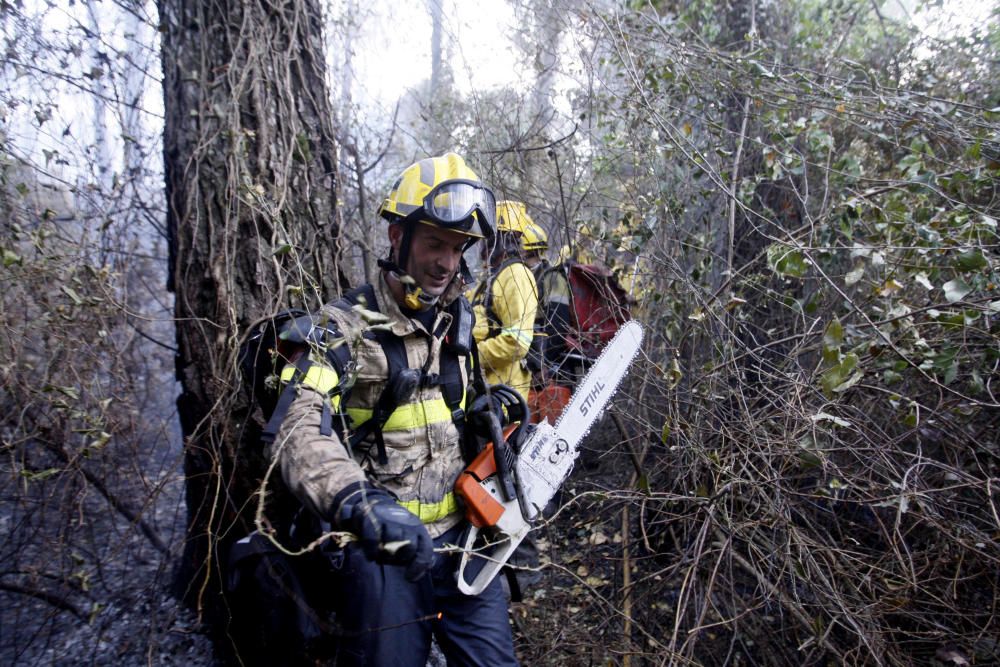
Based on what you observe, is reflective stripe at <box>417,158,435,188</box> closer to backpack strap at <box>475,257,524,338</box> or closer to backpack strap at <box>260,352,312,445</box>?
backpack strap at <box>260,352,312,445</box>

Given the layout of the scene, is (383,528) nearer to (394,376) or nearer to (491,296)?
(394,376)

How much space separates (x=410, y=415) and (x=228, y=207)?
135 cm

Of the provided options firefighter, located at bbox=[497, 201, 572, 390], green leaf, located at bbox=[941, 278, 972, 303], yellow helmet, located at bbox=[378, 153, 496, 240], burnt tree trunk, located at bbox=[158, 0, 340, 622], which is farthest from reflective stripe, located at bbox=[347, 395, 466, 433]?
green leaf, located at bbox=[941, 278, 972, 303]

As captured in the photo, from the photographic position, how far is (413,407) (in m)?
2.08

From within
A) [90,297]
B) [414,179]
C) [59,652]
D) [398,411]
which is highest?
[414,179]

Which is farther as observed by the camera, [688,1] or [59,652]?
[688,1]

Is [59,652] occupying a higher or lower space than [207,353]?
lower

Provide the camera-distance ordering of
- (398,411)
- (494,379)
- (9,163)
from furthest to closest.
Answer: (494,379), (9,163), (398,411)

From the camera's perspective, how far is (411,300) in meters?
2.09

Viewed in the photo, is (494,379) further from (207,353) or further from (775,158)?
(775,158)

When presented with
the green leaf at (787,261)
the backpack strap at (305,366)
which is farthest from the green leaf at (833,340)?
the backpack strap at (305,366)

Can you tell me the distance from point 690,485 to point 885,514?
910 millimetres

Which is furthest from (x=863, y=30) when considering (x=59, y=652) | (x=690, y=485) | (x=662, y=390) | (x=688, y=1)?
(x=59, y=652)

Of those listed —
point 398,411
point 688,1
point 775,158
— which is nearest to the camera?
point 398,411
